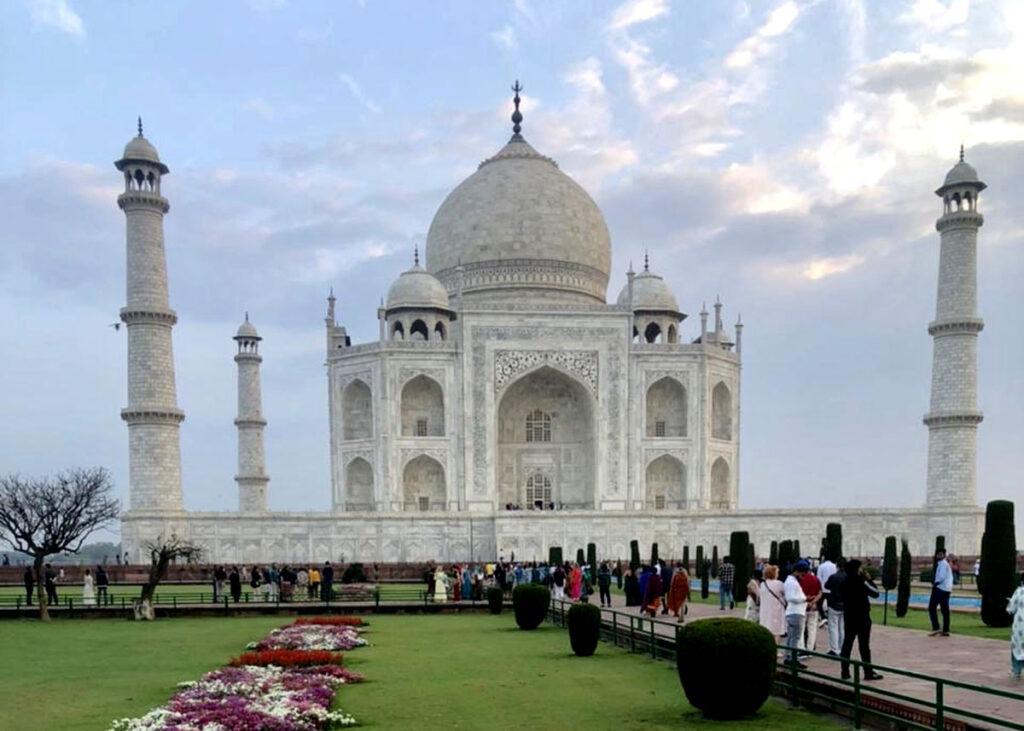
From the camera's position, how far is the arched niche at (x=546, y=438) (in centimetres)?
4388

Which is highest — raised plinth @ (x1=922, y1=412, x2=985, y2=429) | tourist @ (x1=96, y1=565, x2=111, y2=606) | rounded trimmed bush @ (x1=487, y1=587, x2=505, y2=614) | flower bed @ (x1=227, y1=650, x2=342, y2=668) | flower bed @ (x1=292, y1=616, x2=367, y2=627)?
raised plinth @ (x1=922, y1=412, x2=985, y2=429)

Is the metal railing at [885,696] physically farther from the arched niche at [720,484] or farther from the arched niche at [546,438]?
the arched niche at [720,484]

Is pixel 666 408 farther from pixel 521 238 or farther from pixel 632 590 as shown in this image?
pixel 632 590

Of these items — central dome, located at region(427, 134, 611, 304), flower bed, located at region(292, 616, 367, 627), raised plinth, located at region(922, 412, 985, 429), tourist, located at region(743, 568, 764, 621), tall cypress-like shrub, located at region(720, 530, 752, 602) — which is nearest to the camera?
tourist, located at region(743, 568, 764, 621)

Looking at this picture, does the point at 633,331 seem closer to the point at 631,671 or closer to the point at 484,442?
the point at 484,442

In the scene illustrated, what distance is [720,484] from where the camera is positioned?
1766 inches

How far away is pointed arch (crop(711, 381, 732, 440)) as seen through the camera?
45031 millimetres

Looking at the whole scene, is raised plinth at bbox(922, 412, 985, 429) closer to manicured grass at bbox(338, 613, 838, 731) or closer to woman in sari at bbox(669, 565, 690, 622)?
woman in sari at bbox(669, 565, 690, 622)

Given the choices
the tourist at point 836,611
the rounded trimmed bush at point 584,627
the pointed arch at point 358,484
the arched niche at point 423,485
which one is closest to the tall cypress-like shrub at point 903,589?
the rounded trimmed bush at point 584,627

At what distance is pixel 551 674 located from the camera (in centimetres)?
1175

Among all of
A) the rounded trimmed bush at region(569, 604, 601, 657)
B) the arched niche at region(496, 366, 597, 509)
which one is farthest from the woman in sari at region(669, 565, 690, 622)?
the arched niche at region(496, 366, 597, 509)

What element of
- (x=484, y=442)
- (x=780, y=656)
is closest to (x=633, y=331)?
(x=484, y=442)

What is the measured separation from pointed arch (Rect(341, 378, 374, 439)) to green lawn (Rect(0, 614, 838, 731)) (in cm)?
2512

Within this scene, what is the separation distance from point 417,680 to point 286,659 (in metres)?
2.11
